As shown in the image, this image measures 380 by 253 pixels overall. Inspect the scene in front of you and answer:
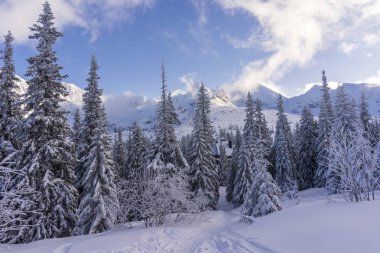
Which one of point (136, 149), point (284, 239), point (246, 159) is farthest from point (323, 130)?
point (284, 239)

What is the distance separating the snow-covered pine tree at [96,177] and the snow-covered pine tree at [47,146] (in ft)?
10.8

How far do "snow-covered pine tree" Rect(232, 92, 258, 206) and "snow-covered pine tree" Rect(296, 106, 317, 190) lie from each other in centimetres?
984

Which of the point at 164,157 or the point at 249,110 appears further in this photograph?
the point at 249,110

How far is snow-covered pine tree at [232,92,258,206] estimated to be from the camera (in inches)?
1871

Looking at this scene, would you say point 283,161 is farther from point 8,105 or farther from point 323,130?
point 8,105

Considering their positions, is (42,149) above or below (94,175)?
above

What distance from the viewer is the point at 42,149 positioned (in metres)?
23.4

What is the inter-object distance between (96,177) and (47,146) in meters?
6.65

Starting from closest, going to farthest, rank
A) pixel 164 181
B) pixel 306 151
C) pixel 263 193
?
pixel 164 181, pixel 263 193, pixel 306 151

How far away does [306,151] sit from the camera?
54.5m

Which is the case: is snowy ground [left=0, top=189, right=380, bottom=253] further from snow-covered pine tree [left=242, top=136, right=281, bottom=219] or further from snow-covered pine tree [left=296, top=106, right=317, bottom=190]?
snow-covered pine tree [left=296, top=106, right=317, bottom=190]

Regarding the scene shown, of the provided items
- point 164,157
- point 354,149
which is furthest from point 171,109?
point 354,149

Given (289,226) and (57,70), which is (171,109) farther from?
(289,226)

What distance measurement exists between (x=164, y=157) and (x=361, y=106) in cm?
3333
